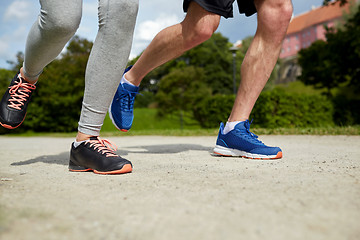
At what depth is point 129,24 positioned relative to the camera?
1.72 m

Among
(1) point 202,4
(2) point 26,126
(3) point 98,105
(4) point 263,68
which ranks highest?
(1) point 202,4

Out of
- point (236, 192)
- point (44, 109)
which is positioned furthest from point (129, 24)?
point (44, 109)

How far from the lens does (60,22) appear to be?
164cm

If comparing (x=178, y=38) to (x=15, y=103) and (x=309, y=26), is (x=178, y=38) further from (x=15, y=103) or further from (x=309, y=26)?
(x=309, y=26)

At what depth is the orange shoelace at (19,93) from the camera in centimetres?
197

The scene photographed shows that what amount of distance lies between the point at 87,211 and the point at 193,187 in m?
0.47

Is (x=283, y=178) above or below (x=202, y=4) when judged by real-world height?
below

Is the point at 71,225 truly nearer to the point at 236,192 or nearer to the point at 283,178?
→ the point at 236,192

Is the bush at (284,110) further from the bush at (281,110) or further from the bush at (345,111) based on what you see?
the bush at (345,111)

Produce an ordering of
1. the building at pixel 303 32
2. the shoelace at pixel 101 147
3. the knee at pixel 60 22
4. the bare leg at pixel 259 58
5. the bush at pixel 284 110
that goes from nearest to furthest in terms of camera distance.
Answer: the knee at pixel 60 22
the shoelace at pixel 101 147
the bare leg at pixel 259 58
the bush at pixel 284 110
the building at pixel 303 32

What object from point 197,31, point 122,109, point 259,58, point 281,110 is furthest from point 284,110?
point 122,109

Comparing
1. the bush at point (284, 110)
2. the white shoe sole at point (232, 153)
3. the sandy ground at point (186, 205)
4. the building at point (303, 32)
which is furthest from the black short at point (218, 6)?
the building at point (303, 32)

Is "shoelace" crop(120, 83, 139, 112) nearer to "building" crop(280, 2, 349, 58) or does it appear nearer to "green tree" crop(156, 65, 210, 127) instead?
"green tree" crop(156, 65, 210, 127)

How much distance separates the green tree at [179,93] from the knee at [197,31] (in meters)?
14.2
